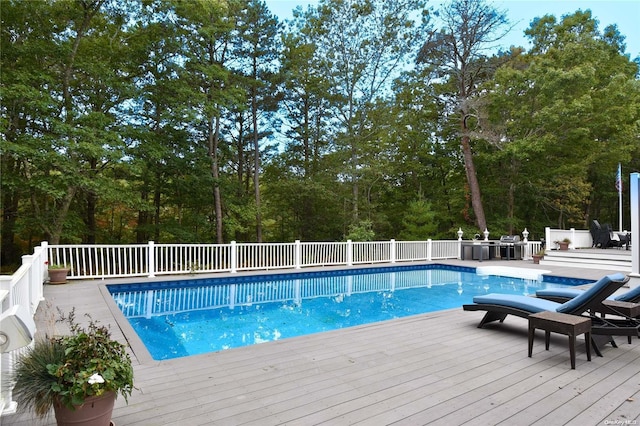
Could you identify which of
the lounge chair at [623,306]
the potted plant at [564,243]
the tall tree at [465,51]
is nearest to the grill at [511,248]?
the potted plant at [564,243]

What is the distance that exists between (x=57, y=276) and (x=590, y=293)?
9.03m

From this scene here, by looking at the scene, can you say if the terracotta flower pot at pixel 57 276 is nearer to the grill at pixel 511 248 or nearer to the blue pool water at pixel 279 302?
the blue pool water at pixel 279 302

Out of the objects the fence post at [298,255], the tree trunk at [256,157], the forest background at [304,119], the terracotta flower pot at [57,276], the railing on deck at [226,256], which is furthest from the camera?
the tree trunk at [256,157]

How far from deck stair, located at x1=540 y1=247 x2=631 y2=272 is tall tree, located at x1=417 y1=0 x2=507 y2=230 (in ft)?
12.5

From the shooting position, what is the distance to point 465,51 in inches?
635

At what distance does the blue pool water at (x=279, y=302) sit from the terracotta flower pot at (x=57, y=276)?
937 millimetres

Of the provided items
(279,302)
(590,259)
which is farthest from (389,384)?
(590,259)

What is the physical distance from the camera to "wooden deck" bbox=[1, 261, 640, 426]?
7.54ft

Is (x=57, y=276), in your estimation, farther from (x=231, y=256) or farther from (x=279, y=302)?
(x=279, y=302)

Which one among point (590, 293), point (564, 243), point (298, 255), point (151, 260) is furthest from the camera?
point (564, 243)

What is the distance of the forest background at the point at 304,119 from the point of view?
34.6 ft

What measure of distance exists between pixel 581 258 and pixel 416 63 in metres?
10.2

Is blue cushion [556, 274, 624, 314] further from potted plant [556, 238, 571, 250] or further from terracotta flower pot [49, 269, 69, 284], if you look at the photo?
potted plant [556, 238, 571, 250]

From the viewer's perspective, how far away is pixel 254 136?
15.9 m
